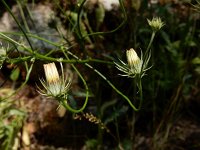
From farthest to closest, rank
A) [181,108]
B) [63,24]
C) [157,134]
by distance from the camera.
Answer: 1. [63,24]
2. [181,108]
3. [157,134]

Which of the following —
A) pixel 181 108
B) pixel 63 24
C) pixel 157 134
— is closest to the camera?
pixel 157 134

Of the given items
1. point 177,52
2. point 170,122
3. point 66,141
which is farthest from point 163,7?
point 66,141

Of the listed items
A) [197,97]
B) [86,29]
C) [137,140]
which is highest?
[86,29]

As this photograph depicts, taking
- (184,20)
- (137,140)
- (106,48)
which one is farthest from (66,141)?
(184,20)

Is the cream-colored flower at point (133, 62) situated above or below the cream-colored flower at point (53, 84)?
above

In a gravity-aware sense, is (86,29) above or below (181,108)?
above

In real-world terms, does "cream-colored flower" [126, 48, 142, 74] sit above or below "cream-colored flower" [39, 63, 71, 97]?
above

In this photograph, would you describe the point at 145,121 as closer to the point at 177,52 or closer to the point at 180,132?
the point at 180,132

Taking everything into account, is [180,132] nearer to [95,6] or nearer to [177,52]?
[177,52]

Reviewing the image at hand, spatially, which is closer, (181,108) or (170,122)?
(170,122)
